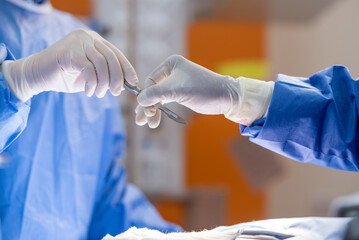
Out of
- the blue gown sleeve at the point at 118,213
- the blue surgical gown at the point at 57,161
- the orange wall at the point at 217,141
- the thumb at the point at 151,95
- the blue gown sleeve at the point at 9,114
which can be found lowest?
the orange wall at the point at 217,141

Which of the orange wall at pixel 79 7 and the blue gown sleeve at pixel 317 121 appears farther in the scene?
the orange wall at pixel 79 7

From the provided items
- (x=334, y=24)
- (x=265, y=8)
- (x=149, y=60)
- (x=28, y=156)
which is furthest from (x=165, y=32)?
(x=334, y=24)

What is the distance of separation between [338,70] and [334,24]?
3108mm

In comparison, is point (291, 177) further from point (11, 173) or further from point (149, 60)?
point (11, 173)

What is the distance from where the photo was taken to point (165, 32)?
2.48 m

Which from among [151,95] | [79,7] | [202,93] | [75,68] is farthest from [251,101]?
[79,7]

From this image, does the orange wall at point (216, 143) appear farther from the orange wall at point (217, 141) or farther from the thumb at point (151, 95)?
the thumb at point (151, 95)

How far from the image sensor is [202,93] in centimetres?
97

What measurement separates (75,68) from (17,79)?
13cm

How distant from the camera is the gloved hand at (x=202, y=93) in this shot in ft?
3.14

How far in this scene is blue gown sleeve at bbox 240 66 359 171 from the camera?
920 millimetres

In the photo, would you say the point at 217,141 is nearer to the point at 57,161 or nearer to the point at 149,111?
the point at 57,161

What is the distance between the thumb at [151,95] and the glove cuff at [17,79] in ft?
0.85

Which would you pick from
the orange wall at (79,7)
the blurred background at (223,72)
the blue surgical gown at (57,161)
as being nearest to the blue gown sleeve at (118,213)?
the blue surgical gown at (57,161)
